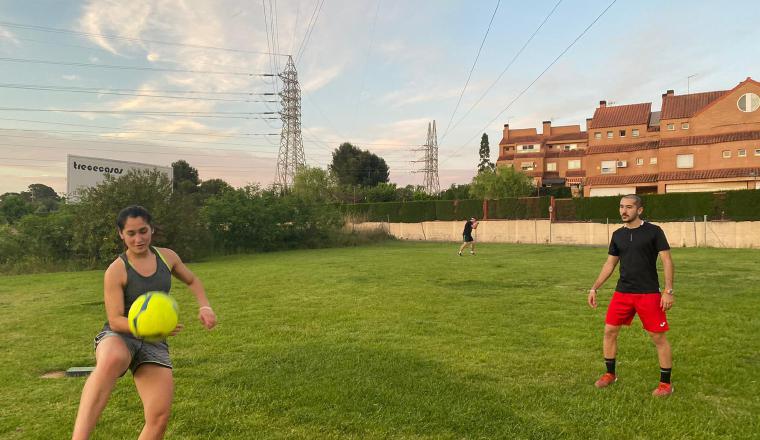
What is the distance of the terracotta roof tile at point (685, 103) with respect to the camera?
4931 cm

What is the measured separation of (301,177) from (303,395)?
2334 inches

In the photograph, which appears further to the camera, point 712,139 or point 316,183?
point 316,183

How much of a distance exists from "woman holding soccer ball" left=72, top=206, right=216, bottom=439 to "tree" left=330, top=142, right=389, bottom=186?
247ft

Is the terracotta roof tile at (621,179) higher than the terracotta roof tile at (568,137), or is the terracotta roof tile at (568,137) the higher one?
the terracotta roof tile at (568,137)

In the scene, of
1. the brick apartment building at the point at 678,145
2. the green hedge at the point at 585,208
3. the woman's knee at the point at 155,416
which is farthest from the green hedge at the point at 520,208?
the woman's knee at the point at 155,416

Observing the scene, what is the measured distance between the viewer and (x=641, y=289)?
200 inches

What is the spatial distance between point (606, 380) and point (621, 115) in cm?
6041

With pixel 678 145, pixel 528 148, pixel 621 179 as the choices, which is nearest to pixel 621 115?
pixel 621 179

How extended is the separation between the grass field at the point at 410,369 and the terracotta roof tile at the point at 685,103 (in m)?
45.4

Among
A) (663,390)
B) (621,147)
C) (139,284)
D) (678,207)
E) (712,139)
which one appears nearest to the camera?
(139,284)

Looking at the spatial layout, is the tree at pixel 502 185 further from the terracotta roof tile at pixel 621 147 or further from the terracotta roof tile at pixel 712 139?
the terracotta roof tile at pixel 712 139

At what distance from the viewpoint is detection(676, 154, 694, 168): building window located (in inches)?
1825

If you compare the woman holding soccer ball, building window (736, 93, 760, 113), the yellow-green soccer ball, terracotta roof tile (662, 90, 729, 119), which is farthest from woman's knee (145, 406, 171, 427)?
terracotta roof tile (662, 90, 729, 119)

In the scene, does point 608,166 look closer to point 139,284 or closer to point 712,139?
point 712,139
